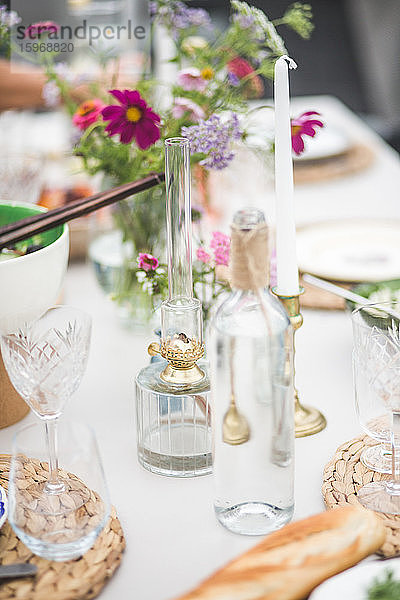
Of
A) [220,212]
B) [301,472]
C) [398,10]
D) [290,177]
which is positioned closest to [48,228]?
[290,177]

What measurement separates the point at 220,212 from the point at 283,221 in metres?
0.73

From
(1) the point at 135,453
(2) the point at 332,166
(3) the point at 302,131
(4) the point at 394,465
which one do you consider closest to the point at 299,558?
(4) the point at 394,465

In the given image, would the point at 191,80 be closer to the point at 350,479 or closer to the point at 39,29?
the point at 39,29

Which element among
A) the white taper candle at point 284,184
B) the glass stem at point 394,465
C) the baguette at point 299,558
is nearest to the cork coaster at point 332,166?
the white taper candle at point 284,184

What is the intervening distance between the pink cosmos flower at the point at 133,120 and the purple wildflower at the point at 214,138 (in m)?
0.04

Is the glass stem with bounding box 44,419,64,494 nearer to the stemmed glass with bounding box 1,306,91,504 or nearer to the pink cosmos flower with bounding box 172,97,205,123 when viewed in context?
the stemmed glass with bounding box 1,306,91,504

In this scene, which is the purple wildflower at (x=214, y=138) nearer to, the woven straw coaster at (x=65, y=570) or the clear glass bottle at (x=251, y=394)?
the clear glass bottle at (x=251, y=394)

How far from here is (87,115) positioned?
112 cm

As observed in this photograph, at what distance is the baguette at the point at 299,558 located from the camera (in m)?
0.62

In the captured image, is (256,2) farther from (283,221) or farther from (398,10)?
(283,221)

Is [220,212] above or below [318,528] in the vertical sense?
above

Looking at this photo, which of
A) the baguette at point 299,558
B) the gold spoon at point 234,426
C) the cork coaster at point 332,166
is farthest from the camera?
the cork coaster at point 332,166

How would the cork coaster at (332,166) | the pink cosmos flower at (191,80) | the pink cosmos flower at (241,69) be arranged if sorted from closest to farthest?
1. the pink cosmos flower at (191,80)
2. the pink cosmos flower at (241,69)
3. the cork coaster at (332,166)

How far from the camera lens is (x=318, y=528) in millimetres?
681
